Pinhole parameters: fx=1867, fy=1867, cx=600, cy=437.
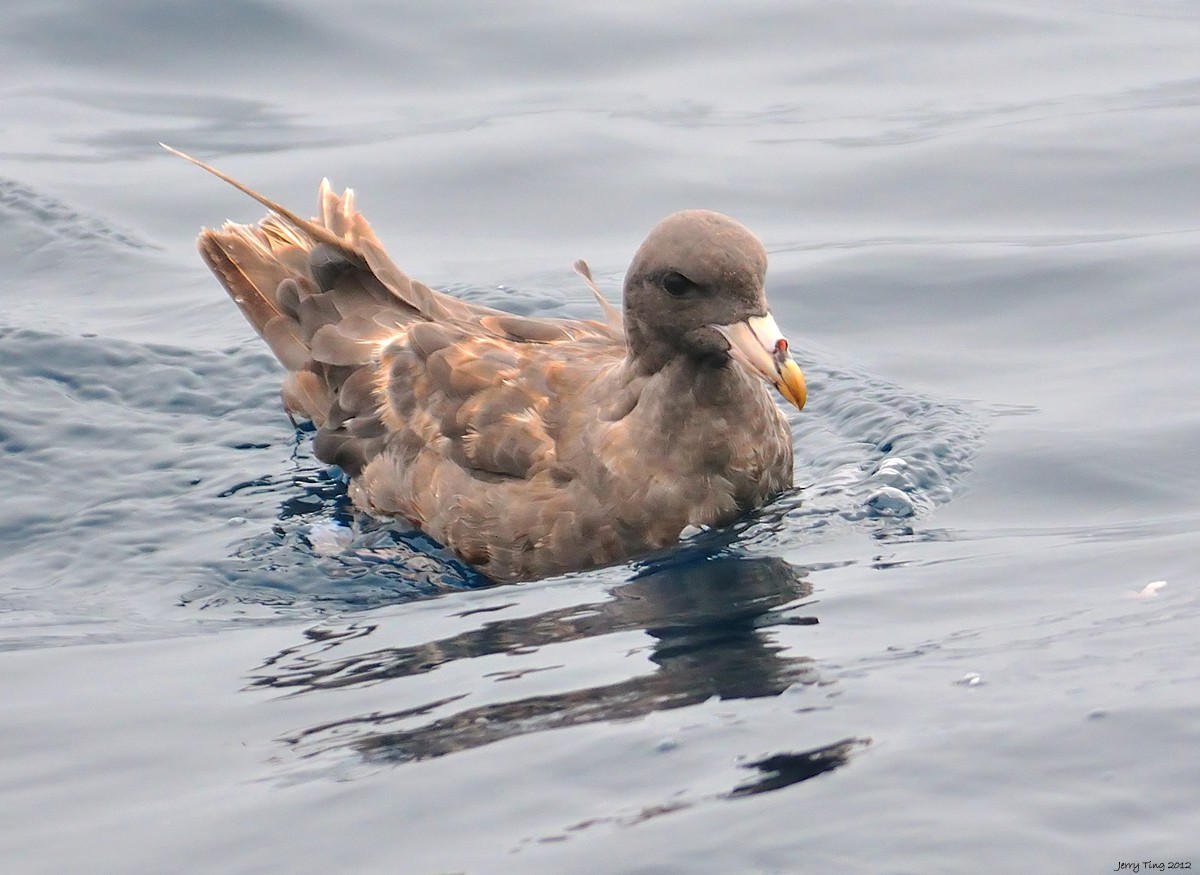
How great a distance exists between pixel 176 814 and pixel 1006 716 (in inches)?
84.7

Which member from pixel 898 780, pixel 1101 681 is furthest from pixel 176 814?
pixel 1101 681

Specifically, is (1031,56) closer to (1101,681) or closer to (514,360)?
(514,360)

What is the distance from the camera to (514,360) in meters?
7.21

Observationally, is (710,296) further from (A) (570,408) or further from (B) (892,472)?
(B) (892,472)

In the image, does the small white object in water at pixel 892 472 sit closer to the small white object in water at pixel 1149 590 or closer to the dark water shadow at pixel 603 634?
the dark water shadow at pixel 603 634

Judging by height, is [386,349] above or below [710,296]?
below

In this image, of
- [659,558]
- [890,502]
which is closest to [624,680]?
[659,558]

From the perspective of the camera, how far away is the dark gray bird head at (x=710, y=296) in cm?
627

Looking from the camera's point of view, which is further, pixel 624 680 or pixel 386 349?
pixel 386 349

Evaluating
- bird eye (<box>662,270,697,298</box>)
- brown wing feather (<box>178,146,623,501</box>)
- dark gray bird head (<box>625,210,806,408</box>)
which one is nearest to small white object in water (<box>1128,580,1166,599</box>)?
dark gray bird head (<box>625,210,806,408</box>)

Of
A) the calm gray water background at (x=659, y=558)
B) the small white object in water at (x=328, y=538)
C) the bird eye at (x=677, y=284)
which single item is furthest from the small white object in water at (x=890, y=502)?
the small white object in water at (x=328, y=538)

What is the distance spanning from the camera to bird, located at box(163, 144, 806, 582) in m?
6.44

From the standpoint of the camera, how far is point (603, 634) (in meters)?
5.79

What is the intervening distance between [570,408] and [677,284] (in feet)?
2.52
